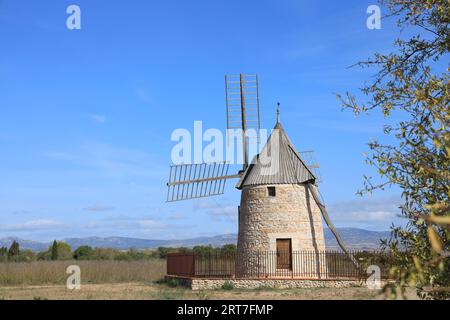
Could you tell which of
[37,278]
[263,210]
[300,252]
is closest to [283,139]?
[263,210]

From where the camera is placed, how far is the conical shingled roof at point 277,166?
24.8m

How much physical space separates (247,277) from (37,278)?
11.7m

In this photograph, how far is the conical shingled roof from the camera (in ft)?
81.4

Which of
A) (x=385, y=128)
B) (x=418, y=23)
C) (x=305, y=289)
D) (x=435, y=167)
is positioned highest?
(x=418, y=23)

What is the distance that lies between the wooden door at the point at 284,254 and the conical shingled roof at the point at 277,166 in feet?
8.44

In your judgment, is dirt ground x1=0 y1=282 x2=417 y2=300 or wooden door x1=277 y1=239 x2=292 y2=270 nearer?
dirt ground x1=0 y1=282 x2=417 y2=300

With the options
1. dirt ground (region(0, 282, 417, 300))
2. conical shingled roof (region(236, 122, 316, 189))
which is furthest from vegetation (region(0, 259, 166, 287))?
conical shingled roof (region(236, 122, 316, 189))

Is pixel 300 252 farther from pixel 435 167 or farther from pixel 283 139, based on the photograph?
pixel 435 167

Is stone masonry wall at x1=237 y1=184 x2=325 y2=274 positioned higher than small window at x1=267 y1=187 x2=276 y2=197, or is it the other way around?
small window at x1=267 y1=187 x2=276 y2=197

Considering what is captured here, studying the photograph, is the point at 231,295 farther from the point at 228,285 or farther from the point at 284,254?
the point at 284,254

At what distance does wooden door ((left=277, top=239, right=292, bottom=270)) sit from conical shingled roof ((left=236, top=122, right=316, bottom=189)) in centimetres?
257

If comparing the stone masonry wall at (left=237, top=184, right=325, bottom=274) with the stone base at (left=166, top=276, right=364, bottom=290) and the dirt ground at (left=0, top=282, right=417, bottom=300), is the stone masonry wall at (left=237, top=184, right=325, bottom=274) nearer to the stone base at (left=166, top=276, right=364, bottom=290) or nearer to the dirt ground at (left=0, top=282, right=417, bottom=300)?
the stone base at (left=166, top=276, right=364, bottom=290)
